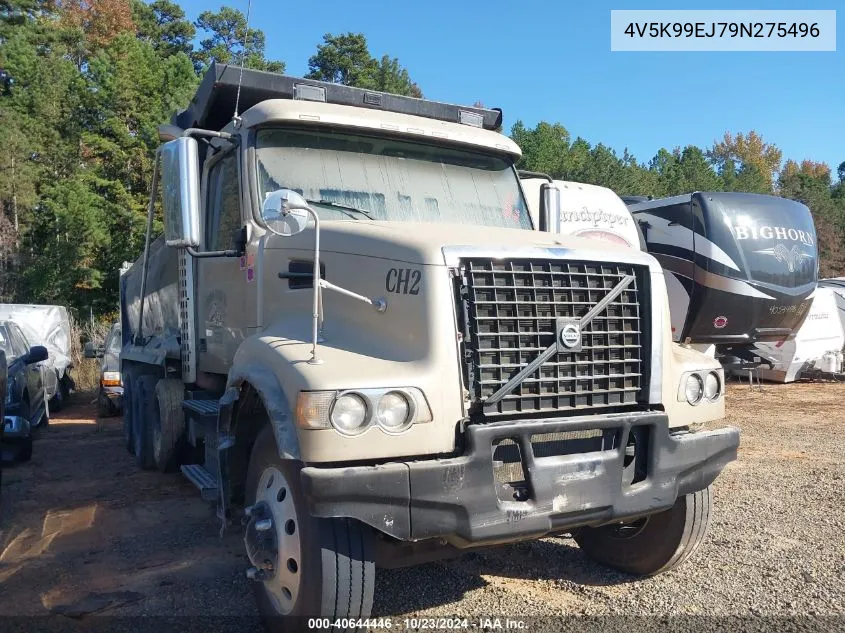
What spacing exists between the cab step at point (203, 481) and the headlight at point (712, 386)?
2829mm

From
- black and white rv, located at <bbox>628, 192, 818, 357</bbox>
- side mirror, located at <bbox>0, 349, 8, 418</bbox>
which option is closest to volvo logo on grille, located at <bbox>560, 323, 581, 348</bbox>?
side mirror, located at <bbox>0, 349, 8, 418</bbox>

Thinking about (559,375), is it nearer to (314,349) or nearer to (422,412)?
(422,412)

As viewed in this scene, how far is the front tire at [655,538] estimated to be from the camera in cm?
413

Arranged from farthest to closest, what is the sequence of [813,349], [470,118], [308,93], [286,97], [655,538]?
[813,349]
[470,118]
[286,97]
[308,93]
[655,538]

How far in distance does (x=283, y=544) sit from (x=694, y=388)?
2303mm

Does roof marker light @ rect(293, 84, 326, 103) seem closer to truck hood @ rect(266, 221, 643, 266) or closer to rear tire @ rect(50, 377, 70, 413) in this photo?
truck hood @ rect(266, 221, 643, 266)

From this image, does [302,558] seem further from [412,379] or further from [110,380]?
[110,380]

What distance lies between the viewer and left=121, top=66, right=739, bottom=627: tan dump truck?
3.11m

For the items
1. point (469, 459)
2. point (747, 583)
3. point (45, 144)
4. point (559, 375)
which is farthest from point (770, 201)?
point (45, 144)

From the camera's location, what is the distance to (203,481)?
4641mm

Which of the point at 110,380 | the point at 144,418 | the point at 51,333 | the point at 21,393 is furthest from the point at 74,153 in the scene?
the point at 144,418

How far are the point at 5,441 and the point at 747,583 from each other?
7668mm

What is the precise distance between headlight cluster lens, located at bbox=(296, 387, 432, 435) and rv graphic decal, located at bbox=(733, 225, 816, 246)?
28.3 ft

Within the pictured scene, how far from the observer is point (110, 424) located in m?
12.0
